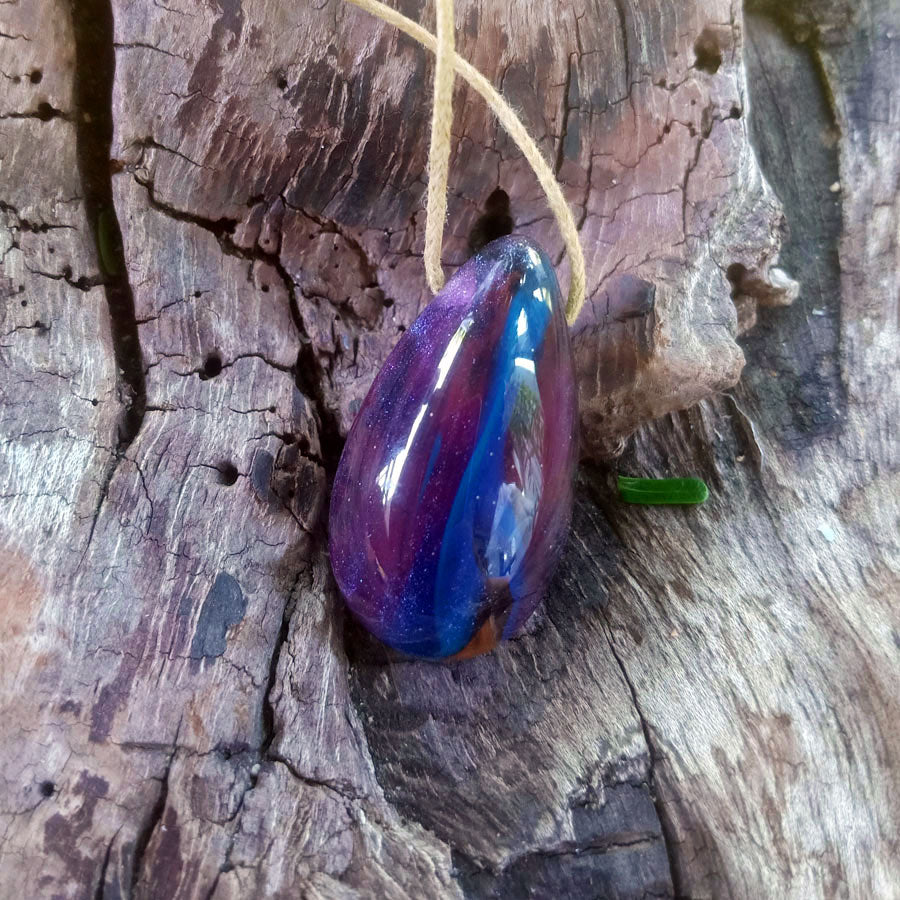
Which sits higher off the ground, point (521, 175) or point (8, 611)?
point (521, 175)

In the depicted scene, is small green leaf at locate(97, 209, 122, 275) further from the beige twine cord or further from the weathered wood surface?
the beige twine cord

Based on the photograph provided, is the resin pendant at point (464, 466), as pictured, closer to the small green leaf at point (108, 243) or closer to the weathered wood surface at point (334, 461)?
the weathered wood surface at point (334, 461)

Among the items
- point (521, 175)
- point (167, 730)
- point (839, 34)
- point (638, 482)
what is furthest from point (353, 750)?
point (839, 34)

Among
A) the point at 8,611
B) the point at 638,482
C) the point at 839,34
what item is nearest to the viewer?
the point at 8,611

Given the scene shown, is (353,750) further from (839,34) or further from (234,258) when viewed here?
(839,34)

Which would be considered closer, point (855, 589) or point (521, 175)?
point (855, 589)

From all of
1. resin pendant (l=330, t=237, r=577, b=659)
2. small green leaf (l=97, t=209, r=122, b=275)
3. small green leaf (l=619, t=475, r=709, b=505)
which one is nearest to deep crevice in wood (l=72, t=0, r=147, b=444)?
small green leaf (l=97, t=209, r=122, b=275)
